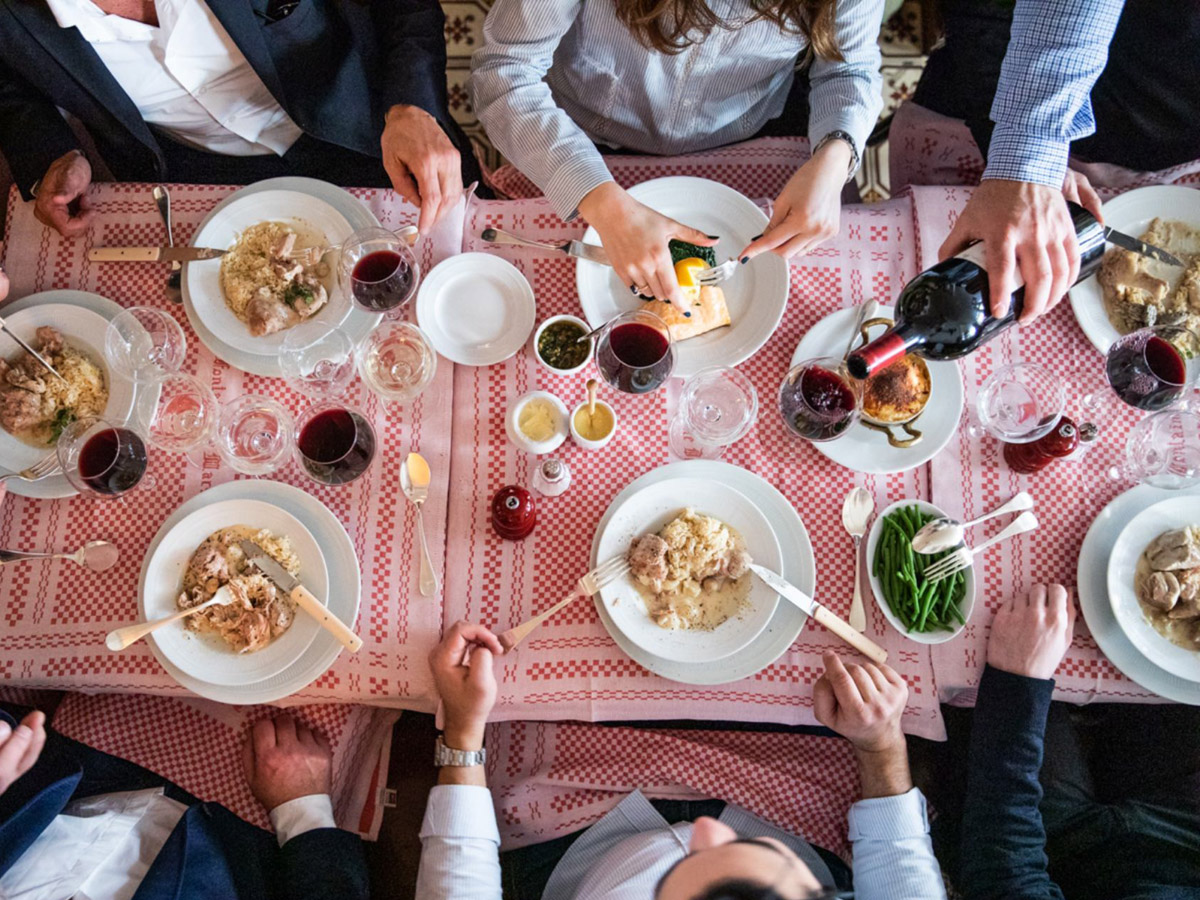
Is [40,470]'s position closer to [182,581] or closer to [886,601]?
[182,581]

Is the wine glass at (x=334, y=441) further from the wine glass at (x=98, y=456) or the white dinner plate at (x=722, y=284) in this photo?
→ the white dinner plate at (x=722, y=284)

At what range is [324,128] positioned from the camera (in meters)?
1.70

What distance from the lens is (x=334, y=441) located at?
4.25 feet

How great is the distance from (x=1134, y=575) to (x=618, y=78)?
4.63ft

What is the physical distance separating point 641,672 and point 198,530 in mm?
796

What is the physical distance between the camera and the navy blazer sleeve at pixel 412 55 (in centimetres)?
164

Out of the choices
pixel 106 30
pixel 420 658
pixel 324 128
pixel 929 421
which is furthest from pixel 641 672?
pixel 106 30

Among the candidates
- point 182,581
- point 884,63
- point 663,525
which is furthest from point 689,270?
point 884,63

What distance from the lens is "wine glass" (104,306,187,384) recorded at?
4.45ft

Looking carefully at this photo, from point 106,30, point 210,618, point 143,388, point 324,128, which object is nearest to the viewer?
point 210,618

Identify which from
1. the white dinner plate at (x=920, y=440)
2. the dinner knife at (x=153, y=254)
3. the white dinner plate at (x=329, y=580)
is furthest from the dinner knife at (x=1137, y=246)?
the dinner knife at (x=153, y=254)

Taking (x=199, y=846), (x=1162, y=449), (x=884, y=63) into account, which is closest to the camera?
(x=1162, y=449)

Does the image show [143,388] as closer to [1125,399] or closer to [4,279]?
[4,279]

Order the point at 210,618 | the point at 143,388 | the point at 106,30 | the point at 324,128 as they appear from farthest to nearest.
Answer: the point at 324,128 < the point at 106,30 < the point at 143,388 < the point at 210,618
